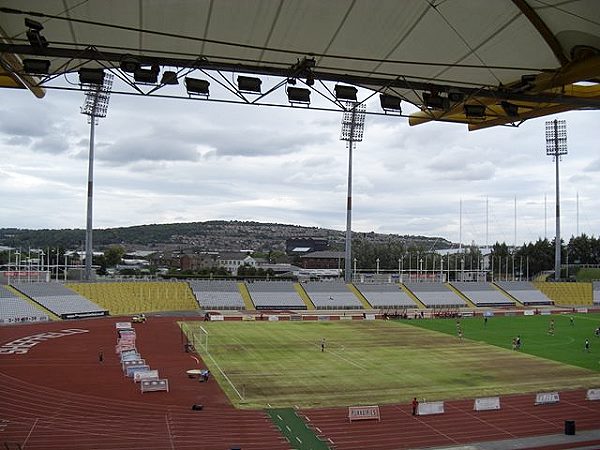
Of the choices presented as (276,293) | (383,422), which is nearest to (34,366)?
(383,422)

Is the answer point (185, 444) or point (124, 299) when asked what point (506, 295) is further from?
point (185, 444)

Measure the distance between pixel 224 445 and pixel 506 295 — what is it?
64813 mm

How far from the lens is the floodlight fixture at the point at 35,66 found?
1346 centimetres

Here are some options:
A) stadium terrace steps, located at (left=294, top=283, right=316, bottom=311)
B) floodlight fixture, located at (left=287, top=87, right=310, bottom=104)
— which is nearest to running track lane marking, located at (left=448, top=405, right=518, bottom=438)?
floodlight fixture, located at (left=287, top=87, right=310, bottom=104)

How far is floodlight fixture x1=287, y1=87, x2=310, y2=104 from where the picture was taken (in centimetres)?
1555

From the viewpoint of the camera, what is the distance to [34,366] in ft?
100

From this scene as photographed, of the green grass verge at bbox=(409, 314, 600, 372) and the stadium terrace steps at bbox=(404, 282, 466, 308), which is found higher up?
the stadium terrace steps at bbox=(404, 282, 466, 308)

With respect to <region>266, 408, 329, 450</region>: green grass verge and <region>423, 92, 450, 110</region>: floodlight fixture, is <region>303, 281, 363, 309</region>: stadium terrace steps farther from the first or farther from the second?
<region>423, 92, 450, 110</region>: floodlight fixture

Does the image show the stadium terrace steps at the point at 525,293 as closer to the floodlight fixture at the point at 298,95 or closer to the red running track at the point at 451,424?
the red running track at the point at 451,424

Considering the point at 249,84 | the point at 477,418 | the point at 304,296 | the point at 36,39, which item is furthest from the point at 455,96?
the point at 304,296

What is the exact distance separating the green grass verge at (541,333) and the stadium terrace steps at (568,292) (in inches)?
561

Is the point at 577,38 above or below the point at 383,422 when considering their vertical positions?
above

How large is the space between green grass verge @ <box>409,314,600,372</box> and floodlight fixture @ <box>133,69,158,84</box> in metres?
28.5

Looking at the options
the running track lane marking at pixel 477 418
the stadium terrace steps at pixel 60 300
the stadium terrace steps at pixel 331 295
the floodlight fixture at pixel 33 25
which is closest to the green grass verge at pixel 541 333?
the stadium terrace steps at pixel 331 295
